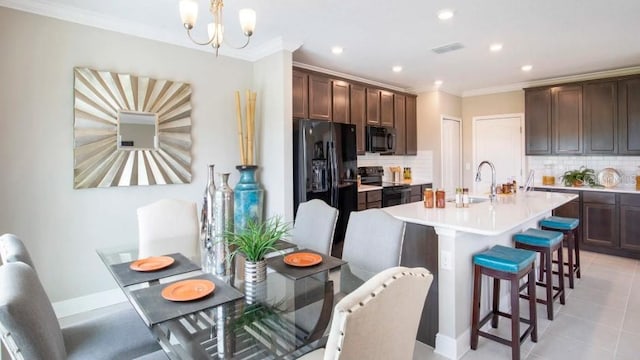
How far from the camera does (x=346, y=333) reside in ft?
2.87

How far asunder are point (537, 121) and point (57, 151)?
20.8 feet

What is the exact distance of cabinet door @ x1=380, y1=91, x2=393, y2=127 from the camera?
5637 mm

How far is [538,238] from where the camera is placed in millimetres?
2922

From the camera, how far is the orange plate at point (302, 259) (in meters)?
2.01

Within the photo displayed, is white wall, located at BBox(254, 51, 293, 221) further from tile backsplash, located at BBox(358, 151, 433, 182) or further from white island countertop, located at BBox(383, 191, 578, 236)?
tile backsplash, located at BBox(358, 151, 433, 182)

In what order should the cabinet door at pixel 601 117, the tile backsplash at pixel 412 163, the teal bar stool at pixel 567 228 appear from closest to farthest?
the teal bar stool at pixel 567 228 < the cabinet door at pixel 601 117 < the tile backsplash at pixel 412 163

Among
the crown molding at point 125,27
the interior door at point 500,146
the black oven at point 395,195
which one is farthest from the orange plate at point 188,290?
the interior door at point 500,146

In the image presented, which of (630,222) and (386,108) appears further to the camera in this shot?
(386,108)

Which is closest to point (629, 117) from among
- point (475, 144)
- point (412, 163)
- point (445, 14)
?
point (475, 144)

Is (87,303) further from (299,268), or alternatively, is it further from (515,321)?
(515,321)

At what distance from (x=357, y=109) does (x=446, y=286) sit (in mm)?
3322

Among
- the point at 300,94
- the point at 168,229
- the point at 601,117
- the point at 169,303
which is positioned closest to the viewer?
the point at 169,303

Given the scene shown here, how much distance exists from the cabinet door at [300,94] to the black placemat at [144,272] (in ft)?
8.64

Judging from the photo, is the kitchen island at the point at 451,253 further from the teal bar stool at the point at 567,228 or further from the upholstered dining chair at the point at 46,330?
the upholstered dining chair at the point at 46,330
